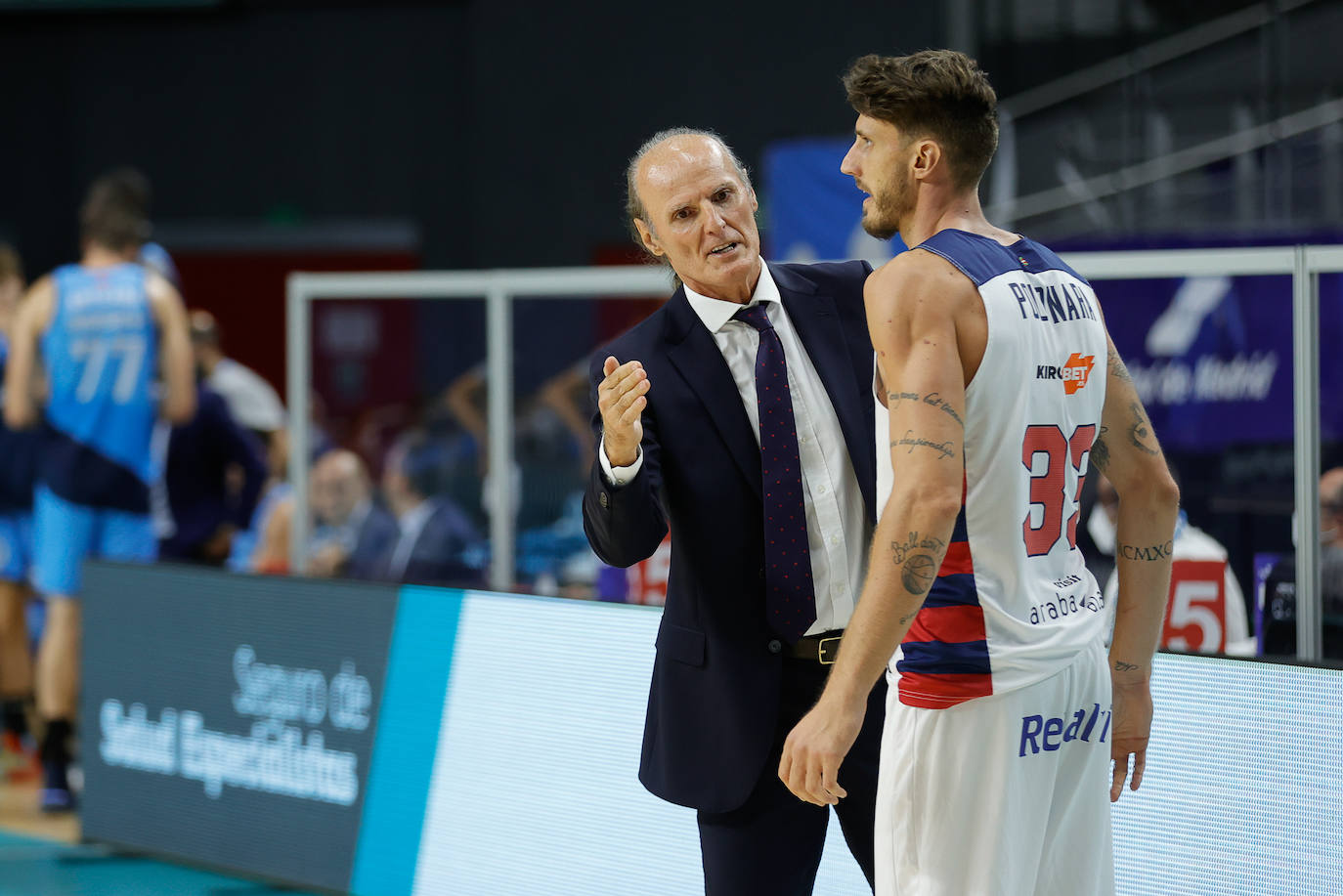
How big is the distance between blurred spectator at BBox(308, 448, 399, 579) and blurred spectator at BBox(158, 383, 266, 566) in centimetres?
91

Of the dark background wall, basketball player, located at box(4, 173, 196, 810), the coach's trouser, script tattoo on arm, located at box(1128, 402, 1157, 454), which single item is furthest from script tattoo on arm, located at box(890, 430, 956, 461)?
the dark background wall

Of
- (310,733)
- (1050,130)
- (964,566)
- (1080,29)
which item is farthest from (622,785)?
(1080,29)

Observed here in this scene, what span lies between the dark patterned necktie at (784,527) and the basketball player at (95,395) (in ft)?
12.3

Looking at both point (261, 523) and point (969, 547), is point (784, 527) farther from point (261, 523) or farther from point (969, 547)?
point (261, 523)

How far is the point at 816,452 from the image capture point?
2.38 m

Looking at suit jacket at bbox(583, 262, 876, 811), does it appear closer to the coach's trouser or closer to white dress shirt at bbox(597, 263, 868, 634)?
white dress shirt at bbox(597, 263, 868, 634)

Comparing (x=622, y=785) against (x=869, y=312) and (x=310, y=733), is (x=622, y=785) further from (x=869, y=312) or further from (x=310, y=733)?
(x=869, y=312)

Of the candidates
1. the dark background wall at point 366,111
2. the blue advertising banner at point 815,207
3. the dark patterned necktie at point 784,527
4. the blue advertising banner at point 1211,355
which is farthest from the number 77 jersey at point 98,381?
the dark background wall at point 366,111

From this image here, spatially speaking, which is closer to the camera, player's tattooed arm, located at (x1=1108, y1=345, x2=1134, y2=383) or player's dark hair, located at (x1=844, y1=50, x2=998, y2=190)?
player's dark hair, located at (x1=844, y1=50, x2=998, y2=190)

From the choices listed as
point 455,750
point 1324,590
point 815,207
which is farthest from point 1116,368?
point 815,207

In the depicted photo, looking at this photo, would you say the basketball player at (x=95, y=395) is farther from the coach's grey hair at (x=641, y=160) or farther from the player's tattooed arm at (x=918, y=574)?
the player's tattooed arm at (x=918, y=574)

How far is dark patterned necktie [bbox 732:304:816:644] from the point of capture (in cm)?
234

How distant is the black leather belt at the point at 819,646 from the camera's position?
2377 millimetres

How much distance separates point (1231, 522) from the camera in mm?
3662
